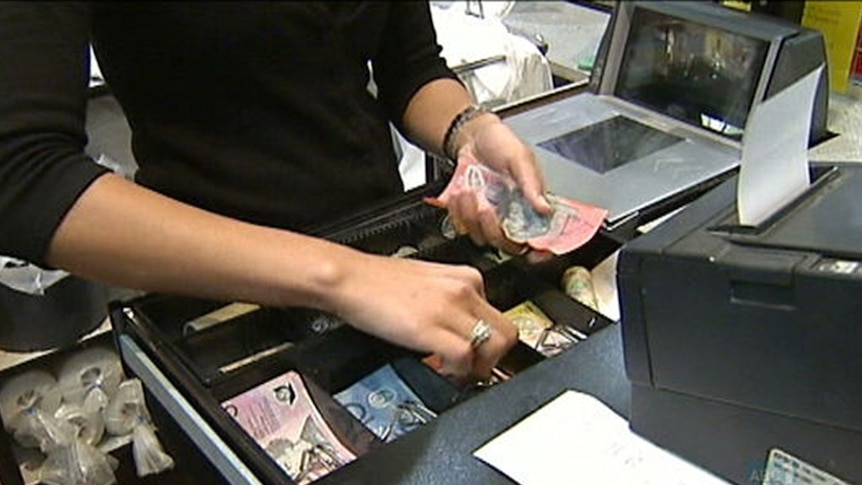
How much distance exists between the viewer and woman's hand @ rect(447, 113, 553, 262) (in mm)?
939

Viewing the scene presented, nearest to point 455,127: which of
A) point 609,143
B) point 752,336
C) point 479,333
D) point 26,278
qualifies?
point 609,143

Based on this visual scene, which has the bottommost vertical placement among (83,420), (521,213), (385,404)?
(83,420)

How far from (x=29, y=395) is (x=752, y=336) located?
135 cm

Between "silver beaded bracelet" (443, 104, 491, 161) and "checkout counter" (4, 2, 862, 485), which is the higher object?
"silver beaded bracelet" (443, 104, 491, 161)

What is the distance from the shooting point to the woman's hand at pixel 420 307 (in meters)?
0.68

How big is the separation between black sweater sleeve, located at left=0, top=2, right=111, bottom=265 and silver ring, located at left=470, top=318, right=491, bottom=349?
0.31m

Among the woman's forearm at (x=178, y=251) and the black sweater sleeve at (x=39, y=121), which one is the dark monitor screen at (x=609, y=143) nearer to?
the woman's forearm at (x=178, y=251)

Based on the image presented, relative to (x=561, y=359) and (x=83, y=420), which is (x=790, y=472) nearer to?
(x=561, y=359)

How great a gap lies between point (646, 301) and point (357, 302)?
21cm

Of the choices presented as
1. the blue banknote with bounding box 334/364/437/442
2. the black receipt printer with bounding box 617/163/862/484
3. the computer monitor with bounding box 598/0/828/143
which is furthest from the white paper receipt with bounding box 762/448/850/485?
the computer monitor with bounding box 598/0/828/143

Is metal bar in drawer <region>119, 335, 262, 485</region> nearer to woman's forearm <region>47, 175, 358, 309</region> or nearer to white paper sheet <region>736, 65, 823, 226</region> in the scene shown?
woman's forearm <region>47, 175, 358, 309</region>

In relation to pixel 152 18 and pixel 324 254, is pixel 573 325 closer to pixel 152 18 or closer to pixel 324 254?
pixel 324 254

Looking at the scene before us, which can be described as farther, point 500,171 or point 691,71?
point 691,71

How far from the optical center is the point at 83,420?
5.26ft
